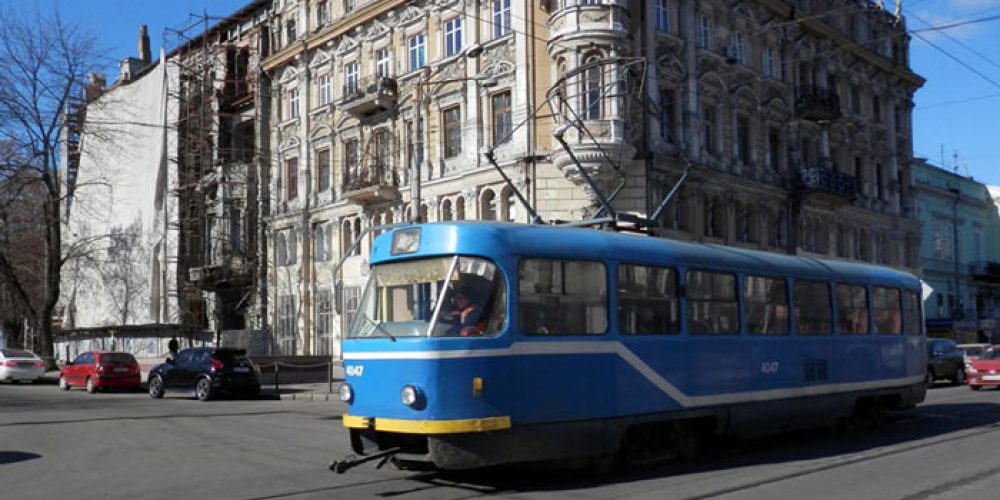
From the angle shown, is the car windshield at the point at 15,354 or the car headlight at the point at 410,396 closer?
the car headlight at the point at 410,396

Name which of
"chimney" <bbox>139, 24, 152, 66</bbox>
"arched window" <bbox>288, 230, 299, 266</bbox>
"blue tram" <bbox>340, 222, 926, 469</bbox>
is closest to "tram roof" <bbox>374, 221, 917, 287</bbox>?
Result: "blue tram" <bbox>340, 222, 926, 469</bbox>

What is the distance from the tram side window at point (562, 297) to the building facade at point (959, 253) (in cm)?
4326

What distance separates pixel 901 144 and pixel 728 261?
39267 millimetres

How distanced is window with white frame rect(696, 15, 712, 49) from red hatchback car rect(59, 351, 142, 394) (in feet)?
73.9

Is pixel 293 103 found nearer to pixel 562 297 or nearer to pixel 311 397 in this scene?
pixel 311 397

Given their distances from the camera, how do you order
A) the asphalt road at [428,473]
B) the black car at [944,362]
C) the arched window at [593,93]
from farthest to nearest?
1. the black car at [944,362]
2. the arched window at [593,93]
3. the asphalt road at [428,473]

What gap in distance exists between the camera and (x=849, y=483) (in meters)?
10.3

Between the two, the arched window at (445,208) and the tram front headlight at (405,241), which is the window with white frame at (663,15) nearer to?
the arched window at (445,208)

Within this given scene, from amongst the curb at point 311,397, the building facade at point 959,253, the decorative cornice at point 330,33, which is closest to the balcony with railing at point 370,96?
the decorative cornice at point 330,33

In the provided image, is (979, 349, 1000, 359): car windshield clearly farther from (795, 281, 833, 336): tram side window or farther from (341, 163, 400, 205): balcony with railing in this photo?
(341, 163, 400, 205): balcony with railing

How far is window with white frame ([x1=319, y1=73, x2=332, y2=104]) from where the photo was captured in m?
40.9

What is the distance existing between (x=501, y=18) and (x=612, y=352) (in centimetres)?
2346

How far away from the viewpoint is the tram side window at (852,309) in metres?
15.1

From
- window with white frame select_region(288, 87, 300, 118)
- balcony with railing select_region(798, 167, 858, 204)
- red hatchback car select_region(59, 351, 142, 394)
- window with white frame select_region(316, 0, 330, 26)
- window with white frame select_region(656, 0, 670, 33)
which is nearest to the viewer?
red hatchback car select_region(59, 351, 142, 394)
